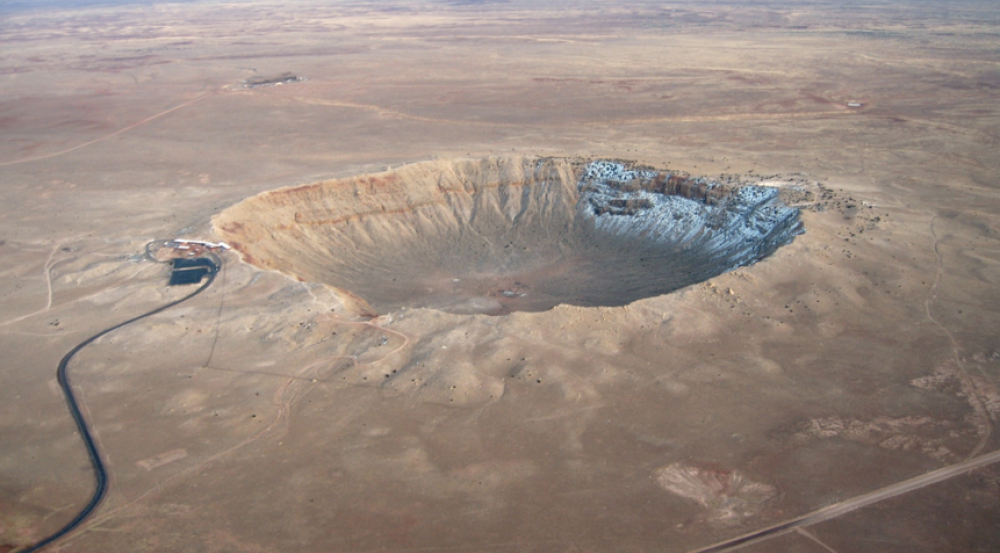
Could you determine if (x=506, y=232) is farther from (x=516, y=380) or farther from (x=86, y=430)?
(x=86, y=430)

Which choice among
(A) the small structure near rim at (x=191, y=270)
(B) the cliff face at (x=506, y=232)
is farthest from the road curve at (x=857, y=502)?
(A) the small structure near rim at (x=191, y=270)

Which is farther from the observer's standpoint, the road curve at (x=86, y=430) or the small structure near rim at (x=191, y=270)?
the small structure near rim at (x=191, y=270)

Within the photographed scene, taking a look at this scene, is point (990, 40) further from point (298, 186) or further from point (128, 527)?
point (128, 527)

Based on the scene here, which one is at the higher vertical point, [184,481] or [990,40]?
[990,40]

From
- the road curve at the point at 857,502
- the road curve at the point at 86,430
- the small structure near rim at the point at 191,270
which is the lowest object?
the road curve at the point at 86,430

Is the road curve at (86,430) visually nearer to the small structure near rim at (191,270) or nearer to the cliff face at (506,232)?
the small structure near rim at (191,270)

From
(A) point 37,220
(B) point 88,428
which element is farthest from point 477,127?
(B) point 88,428

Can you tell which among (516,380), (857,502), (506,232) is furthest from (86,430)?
(506,232)
